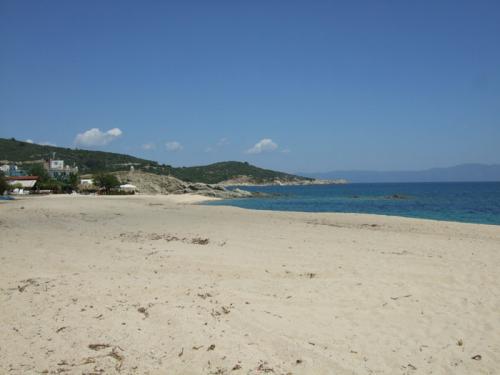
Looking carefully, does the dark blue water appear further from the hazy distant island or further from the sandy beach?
the sandy beach

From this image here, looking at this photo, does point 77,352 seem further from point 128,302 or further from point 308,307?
point 308,307

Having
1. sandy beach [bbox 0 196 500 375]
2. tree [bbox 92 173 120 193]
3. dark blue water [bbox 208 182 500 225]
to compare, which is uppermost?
tree [bbox 92 173 120 193]

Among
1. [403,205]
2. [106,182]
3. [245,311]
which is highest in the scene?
[106,182]

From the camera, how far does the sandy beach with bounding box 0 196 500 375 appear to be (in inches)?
208

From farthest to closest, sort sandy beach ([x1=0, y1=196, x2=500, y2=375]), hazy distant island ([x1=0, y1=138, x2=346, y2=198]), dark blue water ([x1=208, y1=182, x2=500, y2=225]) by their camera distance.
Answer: hazy distant island ([x1=0, y1=138, x2=346, y2=198]) < dark blue water ([x1=208, y1=182, x2=500, y2=225]) < sandy beach ([x1=0, y1=196, x2=500, y2=375])

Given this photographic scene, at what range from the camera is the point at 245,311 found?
700 cm

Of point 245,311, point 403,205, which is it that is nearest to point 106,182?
point 403,205

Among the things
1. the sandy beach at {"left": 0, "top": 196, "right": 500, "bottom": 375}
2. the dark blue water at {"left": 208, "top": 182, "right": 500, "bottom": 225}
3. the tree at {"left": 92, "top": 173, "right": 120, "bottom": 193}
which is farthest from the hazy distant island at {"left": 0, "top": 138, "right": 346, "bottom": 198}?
the sandy beach at {"left": 0, "top": 196, "right": 500, "bottom": 375}

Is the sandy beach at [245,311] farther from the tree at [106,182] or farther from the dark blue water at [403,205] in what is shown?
the tree at [106,182]

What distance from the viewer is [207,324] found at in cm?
632

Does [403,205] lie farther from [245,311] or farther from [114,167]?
[114,167]

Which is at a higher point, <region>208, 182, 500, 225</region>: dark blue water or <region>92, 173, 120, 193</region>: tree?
<region>92, 173, 120, 193</region>: tree

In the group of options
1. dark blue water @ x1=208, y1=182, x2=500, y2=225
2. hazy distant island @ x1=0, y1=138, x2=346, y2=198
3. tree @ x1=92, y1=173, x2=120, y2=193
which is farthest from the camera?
hazy distant island @ x1=0, y1=138, x2=346, y2=198

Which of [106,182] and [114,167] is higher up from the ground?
[114,167]
